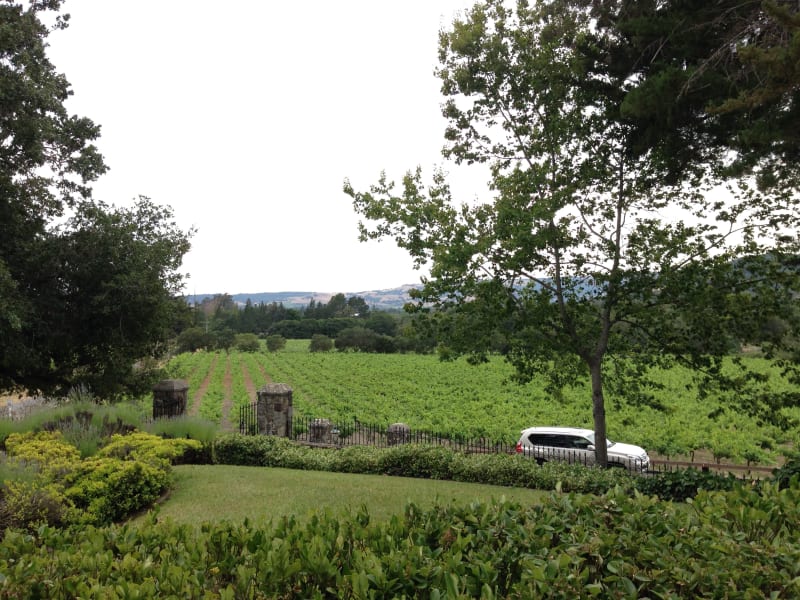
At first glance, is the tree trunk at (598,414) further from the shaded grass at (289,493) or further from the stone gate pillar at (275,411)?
the stone gate pillar at (275,411)

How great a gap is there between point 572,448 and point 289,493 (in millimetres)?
10298

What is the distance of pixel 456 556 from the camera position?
3.18m

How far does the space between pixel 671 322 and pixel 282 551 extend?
11015 millimetres

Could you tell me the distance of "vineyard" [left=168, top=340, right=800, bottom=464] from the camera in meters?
20.5

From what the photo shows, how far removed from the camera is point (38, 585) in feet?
10.2

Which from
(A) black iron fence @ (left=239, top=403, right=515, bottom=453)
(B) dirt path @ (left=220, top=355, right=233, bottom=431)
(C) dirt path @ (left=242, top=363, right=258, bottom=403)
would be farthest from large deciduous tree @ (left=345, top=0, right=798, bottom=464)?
(C) dirt path @ (left=242, top=363, right=258, bottom=403)

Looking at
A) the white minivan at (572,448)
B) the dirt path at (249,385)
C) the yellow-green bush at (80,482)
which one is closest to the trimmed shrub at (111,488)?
the yellow-green bush at (80,482)

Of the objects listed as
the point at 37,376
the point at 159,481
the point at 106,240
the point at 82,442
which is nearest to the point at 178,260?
the point at 106,240

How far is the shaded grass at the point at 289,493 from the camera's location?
792 cm

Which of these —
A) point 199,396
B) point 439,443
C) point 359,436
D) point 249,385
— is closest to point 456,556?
point 439,443

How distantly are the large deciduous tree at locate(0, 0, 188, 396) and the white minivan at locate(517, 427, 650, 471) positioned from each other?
44.6ft

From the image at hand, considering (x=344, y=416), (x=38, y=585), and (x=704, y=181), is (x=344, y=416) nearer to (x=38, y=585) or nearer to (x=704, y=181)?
(x=704, y=181)

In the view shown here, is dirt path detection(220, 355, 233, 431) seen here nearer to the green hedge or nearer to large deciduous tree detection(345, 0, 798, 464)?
the green hedge

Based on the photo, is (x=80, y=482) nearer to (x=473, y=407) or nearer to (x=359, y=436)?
(x=359, y=436)
